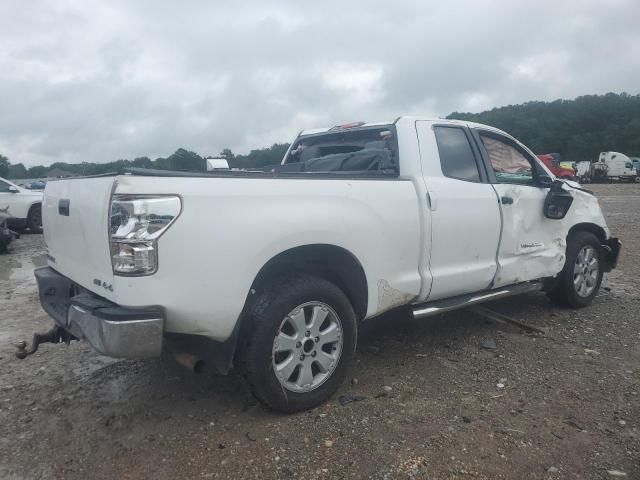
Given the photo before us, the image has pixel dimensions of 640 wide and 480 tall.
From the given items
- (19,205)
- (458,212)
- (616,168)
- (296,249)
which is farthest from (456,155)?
(616,168)

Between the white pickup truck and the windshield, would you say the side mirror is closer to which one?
the white pickup truck

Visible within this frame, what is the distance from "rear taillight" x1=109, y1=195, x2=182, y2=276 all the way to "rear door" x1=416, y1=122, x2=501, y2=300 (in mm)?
1953

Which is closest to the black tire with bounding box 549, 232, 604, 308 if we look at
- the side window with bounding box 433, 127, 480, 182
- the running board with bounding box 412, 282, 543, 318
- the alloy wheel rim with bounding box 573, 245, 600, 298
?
the alloy wheel rim with bounding box 573, 245, 600, 298

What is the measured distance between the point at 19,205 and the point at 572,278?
12.7 metres

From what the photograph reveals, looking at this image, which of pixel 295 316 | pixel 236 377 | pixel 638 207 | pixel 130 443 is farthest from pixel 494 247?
pixel 638 207

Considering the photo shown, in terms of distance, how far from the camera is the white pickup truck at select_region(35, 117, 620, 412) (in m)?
2.55

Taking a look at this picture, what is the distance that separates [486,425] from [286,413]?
117 cm

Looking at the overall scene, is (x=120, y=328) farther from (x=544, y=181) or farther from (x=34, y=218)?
(x=34, y=218)

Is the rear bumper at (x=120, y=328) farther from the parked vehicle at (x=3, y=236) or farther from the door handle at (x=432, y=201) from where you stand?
the parked vehicle at (x=3, y=236)

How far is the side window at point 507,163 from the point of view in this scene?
454cm

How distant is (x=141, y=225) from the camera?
8.24 feet

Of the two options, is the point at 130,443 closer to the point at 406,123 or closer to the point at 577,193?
the point at 406,123

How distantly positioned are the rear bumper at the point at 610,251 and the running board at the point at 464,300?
136 centimetres

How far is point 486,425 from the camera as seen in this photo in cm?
300
